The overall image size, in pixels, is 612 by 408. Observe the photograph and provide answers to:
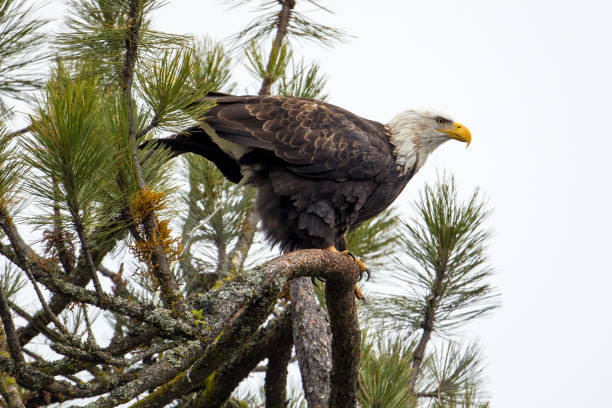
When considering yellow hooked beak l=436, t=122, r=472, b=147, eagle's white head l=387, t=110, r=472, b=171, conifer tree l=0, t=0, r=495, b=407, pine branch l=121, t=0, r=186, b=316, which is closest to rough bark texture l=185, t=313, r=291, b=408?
conifer tree l=0, t=0, r=495, b=407

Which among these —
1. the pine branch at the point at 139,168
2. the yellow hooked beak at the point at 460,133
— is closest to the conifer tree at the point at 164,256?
the pine branch at the point at 139,168

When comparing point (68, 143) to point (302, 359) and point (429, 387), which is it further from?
point (429, 387)

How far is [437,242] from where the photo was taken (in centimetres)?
372

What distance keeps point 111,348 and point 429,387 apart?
1.81 meters

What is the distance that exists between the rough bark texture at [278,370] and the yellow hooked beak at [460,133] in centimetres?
180

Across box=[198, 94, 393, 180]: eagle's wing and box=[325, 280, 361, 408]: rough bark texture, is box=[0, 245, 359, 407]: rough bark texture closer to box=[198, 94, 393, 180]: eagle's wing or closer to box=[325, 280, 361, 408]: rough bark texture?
box=[325, 280, 361, 408]: rough bark texture

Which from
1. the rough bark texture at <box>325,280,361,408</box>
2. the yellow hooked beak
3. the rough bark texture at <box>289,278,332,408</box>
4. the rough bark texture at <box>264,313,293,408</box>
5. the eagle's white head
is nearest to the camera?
the rough bark texture at <box>325,280,361,408</box>

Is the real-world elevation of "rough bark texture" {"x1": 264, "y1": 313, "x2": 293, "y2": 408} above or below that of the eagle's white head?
Result: below

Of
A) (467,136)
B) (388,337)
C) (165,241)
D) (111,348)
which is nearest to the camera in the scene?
(165,241)

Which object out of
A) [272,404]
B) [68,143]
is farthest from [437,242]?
[68,143]

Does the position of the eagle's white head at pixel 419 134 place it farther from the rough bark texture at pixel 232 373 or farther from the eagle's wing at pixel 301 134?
the rough bark texture at pixel 232 373

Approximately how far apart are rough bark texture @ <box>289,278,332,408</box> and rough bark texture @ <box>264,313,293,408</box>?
0.27 m

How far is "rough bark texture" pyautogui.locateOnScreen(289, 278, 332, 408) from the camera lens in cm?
302

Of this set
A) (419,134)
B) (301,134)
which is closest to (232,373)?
(301,134)
